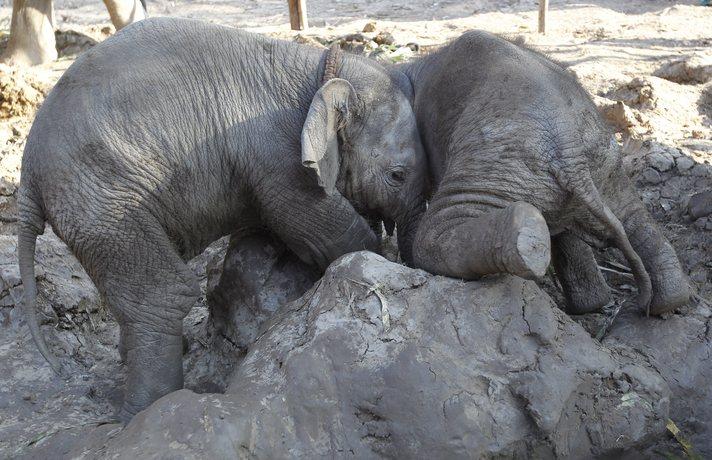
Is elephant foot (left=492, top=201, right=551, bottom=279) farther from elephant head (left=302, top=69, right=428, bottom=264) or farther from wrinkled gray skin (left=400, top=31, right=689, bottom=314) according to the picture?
elephant head (left=302, top=69, right=428, bottom=264)

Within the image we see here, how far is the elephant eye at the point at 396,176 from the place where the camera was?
464 cm

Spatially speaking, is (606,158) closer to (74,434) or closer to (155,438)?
(155,438)

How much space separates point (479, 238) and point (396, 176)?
1.27 meters

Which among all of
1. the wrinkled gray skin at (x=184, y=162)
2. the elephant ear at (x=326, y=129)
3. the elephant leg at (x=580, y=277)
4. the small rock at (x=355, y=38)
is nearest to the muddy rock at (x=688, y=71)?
the small rock at (x=355, y=38)

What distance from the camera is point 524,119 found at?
379 centimetres

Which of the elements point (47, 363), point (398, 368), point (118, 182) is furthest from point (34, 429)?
point (398, 368)

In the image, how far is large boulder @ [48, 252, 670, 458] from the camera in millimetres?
3213

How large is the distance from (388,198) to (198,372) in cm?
143

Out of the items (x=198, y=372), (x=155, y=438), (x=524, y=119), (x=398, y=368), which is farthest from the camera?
(x=198, y=372)

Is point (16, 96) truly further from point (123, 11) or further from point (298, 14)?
point (298, 14)

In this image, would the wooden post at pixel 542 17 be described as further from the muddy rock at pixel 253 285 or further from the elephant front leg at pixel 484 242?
the elephant front leg at pixel 484 242

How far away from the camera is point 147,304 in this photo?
427 cm

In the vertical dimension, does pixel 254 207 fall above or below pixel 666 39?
above

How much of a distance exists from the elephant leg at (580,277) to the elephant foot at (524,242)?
49.2 inches
